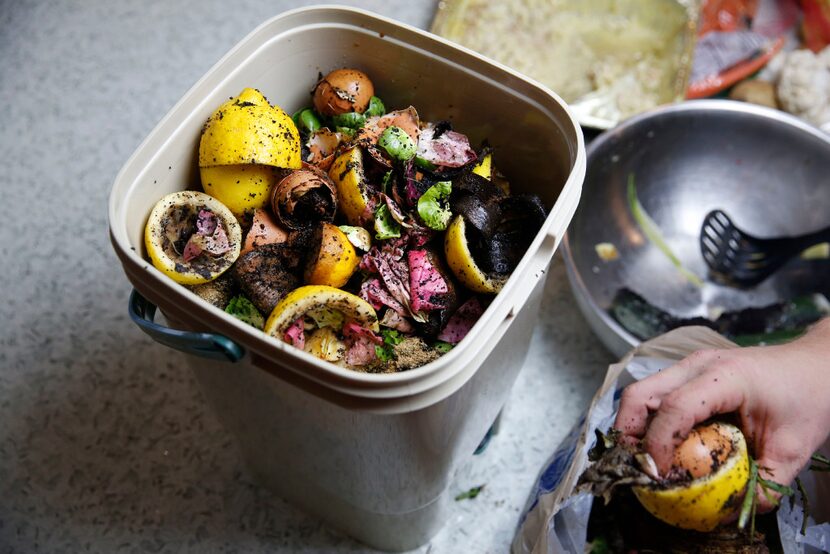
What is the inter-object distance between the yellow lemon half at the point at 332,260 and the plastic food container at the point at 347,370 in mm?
95

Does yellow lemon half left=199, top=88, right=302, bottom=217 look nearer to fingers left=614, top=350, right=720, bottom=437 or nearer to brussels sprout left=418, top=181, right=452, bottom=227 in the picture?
brussels sprout left=418, top=181, right=452, bottom=227

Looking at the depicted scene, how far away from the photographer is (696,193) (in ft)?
3.34

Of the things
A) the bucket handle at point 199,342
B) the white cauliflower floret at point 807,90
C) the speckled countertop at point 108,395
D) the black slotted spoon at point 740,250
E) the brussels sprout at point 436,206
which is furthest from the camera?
the white cauliflower floret at point 807,90

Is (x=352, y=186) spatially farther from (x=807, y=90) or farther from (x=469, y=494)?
(x=807, y=90)

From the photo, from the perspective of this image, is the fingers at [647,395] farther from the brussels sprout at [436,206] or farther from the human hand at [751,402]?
the brussels sprout at [436,206]

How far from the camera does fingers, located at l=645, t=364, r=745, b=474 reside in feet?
1.80

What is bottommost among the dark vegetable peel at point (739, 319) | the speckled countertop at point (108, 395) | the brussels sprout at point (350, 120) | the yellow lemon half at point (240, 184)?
the speckled countertop at point (108, 395)

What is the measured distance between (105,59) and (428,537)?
88 cm

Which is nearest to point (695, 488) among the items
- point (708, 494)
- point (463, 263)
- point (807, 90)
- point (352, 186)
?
point (708, 494)

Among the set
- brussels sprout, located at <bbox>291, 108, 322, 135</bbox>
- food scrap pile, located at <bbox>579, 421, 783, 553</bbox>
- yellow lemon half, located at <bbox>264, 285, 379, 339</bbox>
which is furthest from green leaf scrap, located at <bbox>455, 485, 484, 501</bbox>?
brussels sprout, located at <bbox>291, 108, 322, 135</bbox>

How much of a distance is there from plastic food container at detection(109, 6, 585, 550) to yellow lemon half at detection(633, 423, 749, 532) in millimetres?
170

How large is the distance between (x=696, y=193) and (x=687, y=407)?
1.82 feet

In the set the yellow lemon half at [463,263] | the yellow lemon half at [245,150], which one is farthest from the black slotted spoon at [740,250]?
the yellow lemon half at [245,150]

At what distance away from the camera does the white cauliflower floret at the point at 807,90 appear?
105 cm
